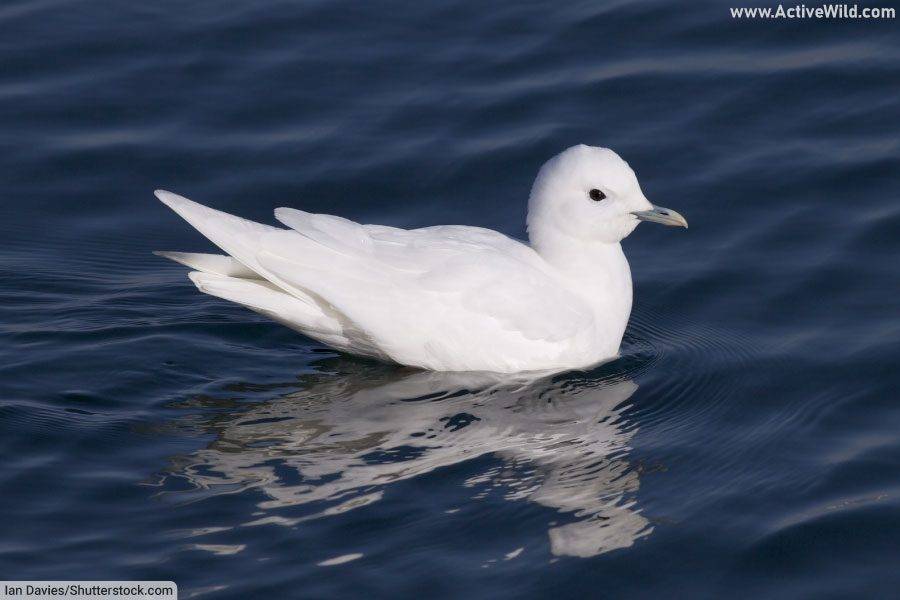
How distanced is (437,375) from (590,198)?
1.28 metres

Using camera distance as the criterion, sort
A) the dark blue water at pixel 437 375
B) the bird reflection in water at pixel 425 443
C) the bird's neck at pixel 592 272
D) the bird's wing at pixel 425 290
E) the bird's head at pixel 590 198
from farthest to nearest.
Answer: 1. the bird's neck at pixel 592 272
2. the bird's head at pixel 590 198
3. the bird's wing at pixel 425 290
4. the bird reflection in water at pixel 425 443
5. the dark blue water at pixel 437 375

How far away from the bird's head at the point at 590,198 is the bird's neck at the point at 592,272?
55 millimetres

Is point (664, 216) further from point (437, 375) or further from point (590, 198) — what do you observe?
point (437, 375)

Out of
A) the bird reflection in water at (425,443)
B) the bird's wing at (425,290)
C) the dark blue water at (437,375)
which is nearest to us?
the dark blue water at (437,375)

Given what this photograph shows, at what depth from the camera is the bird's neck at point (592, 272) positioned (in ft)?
26.9

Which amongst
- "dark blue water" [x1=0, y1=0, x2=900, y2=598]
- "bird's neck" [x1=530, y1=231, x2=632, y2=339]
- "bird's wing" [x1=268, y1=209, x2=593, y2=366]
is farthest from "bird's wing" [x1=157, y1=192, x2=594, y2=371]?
"dark blue water" [x1=0, y1=0, x2=900, y2=598]

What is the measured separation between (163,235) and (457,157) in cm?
208

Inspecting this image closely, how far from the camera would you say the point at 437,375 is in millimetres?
8086

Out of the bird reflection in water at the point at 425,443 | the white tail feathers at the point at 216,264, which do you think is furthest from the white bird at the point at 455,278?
the bird reflection in water at the point at 425,443

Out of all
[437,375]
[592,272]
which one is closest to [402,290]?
[437,375]

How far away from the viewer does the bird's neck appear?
8203 mm

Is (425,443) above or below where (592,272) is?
below

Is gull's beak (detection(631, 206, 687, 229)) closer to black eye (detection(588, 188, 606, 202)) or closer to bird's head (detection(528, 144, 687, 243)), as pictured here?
bird's head (detection(528, 144, 687, 243))

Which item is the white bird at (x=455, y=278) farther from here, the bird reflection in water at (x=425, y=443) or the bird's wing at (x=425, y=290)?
the bird reflection in water at (x=425, y=443)
